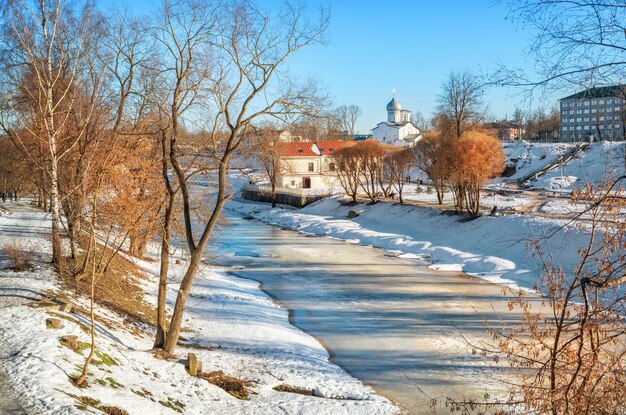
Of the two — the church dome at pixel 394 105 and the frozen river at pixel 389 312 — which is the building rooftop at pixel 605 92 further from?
the church dome at pixel 394 105

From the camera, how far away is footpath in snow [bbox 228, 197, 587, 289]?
26.0m

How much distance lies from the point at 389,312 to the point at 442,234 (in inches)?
722

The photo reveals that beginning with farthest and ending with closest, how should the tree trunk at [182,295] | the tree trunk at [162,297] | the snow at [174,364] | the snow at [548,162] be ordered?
1. the snow at [548,162]
2. the tree trunk at [162,297]
3. the tree trunk at [182,295]
4. the snow at [174,364]

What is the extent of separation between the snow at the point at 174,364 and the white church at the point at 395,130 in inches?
3243

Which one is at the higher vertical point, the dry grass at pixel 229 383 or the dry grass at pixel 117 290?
the dry grass at pixel 117 290

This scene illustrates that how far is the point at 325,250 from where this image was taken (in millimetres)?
34125

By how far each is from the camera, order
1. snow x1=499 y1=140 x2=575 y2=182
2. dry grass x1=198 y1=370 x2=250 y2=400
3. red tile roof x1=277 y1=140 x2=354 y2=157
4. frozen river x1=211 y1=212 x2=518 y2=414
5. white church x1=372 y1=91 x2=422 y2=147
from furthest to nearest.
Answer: white church x1=372 y1=91 x2=422 y2=147 → red tile roof x1=277 y1=140 x2=354 y2=157 → snow x1=499 y1=140 x2=575 y2=182 → frozen river x1=211 y1=212 x2=518 y2=414 → dry grass x1=198 y1=370 x2=250 y2=400

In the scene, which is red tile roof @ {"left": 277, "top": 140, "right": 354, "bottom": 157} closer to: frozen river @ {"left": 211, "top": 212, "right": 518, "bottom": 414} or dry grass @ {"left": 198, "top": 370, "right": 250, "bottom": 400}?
frozen river @ {"left": 211, "top": 212, "right": 518, "bottom": 414}

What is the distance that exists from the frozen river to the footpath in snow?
5.93ft

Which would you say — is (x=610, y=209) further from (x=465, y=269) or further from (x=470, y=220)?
(x=470, y=220)

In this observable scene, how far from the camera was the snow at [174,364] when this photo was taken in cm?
910

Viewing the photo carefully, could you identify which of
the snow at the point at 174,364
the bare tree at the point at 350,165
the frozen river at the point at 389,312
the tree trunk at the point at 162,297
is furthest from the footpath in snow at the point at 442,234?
the tree trunk at the point at 162,297

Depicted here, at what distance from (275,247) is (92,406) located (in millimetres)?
27074

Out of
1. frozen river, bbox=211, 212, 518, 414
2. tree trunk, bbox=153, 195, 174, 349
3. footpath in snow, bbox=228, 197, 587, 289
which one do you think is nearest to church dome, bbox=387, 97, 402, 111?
footpath in snow, bbox=228, 197, 587, 289
